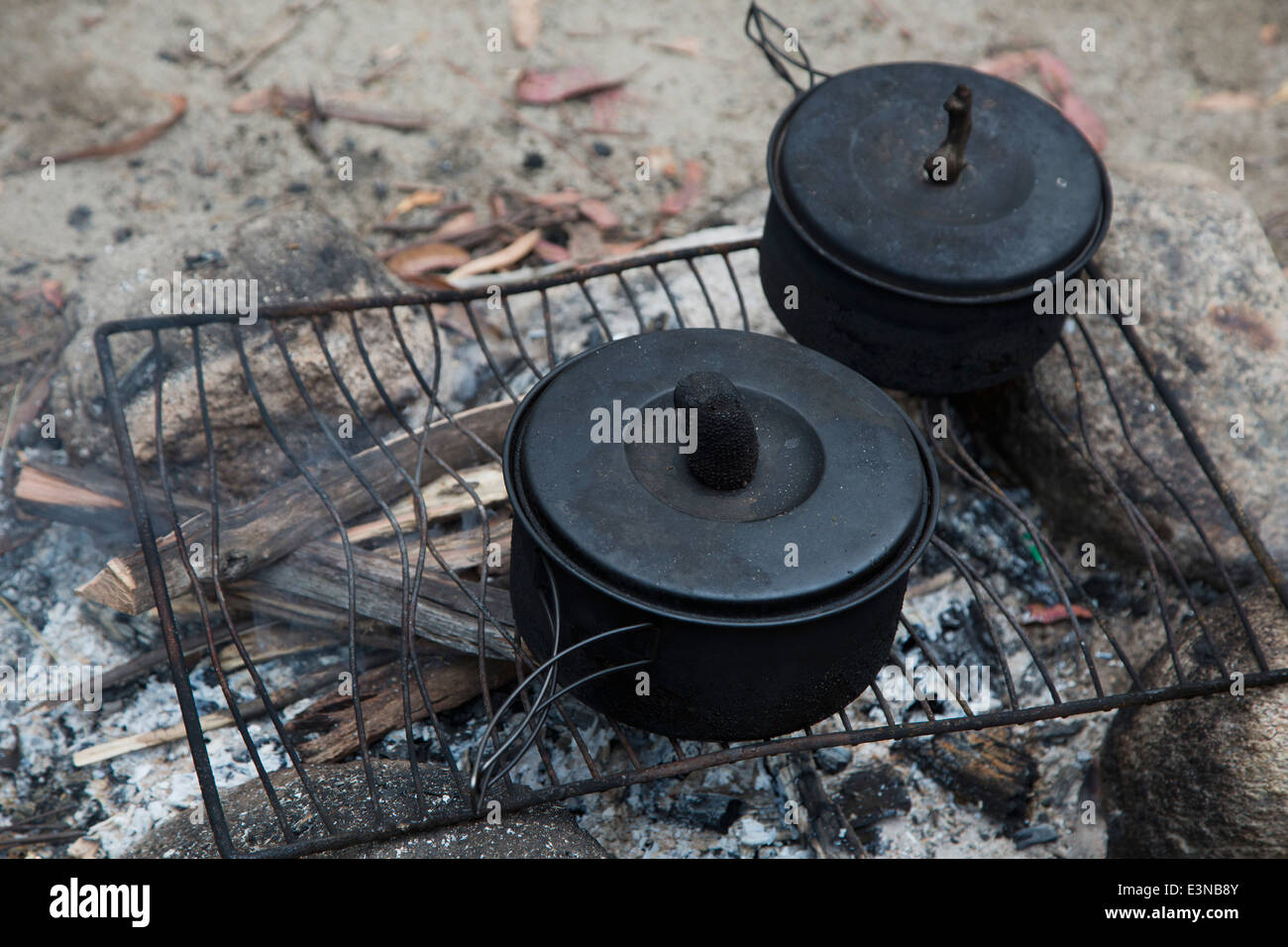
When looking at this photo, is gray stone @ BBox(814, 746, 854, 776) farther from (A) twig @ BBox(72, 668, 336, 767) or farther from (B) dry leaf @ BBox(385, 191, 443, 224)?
(B) dry leaf @ BBox(385, 191, 443, 224)

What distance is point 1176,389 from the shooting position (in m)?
3.15

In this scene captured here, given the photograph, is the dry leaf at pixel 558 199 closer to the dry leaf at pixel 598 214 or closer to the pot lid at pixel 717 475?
the dry leaf at pixel 598 214

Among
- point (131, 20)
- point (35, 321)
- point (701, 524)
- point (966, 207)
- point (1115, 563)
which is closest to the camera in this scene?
point (701, 524)

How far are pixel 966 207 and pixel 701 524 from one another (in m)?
1.29

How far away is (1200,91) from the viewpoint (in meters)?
5.28

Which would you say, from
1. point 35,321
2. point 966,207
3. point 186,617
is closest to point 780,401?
point 966,207

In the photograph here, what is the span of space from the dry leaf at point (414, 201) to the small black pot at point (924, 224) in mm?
2026

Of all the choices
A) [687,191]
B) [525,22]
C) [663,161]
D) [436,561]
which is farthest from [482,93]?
[436,561]

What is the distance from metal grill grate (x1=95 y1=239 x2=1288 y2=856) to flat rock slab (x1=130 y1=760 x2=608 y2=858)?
0.14ft

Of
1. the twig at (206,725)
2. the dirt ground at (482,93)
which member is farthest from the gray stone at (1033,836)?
the dirt ground at (482,93)

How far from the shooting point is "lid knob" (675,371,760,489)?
191cm

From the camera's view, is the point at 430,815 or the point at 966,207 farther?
the point at 966,207

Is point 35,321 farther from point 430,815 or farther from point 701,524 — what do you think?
point 701,524
